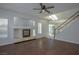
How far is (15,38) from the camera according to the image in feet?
17.7

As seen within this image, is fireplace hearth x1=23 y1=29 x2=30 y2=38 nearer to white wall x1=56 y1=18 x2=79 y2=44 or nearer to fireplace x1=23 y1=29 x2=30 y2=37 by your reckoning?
fireplace x1=23 y1=29 x2=30 y2=37

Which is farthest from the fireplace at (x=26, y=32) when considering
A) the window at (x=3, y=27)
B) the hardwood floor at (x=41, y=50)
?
the hardwood floor at (x=41, y=50)

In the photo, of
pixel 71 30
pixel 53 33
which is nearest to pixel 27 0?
pixel 71 30

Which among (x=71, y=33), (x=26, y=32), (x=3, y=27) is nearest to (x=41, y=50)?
(x=71, y=33)

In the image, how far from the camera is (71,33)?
4809 mm

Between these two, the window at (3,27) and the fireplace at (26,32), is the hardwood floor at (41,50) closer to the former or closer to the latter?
the window at (3,27)

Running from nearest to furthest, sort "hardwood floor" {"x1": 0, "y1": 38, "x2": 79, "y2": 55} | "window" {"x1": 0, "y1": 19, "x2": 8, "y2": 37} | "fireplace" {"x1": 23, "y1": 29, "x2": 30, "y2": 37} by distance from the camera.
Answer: "hardwood floor" {"x1": 0, "y1": 38, "x2": 79, "y2": 55}
"window" {"x1": 0, "y1": 19, "x2": 8, "y2": 37}
"fireplace" {"x1": 23, "y1": 29, "x2": 30, "y2": 37}

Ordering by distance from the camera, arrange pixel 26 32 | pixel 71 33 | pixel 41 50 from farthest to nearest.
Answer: pixel 26 32 < pixel 71 33 < pixel 41 50

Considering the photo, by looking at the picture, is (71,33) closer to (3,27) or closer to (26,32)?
(26,32)

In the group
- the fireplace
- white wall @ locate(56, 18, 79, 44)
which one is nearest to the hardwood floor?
white wall @ locate(56, 18, 79, 44)

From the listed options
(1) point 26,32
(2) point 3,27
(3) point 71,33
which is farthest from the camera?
(1) point 26,32

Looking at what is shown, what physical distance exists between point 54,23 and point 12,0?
587 centimetres

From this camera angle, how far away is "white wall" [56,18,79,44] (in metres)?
4.45

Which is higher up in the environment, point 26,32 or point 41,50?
point 26,32
